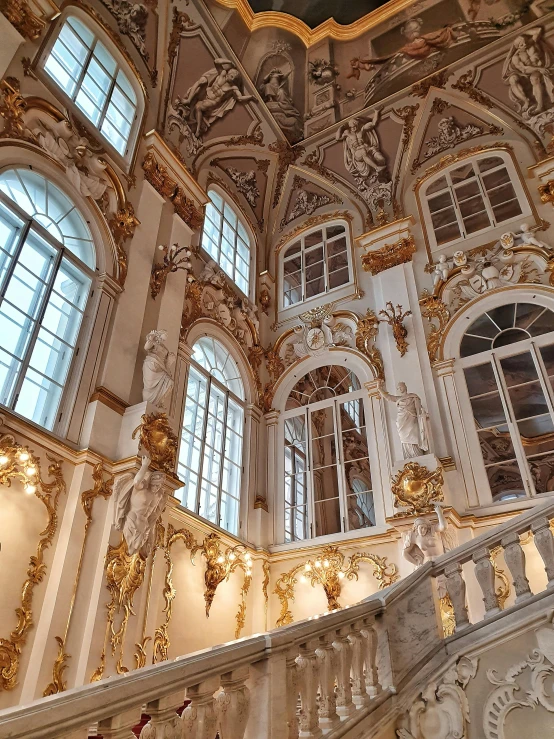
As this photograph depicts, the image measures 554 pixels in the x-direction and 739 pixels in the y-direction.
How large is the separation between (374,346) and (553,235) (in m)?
3.45

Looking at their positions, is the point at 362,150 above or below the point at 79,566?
above

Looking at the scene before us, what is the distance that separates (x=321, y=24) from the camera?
12109 millimetres

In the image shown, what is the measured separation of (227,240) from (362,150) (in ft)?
12.0

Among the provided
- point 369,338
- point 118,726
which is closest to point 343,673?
point 118,726

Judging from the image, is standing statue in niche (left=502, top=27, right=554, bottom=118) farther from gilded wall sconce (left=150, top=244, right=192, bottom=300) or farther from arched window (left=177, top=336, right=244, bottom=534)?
arched window (left=177, top=336, right=244, bottom=534)

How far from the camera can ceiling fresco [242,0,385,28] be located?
11.9 m

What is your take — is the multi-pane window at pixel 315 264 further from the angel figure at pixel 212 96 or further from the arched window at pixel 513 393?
the arched window at pixel 513 393

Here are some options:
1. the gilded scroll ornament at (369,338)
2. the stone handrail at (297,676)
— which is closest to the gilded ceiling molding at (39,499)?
the stone handrail at (297,676)

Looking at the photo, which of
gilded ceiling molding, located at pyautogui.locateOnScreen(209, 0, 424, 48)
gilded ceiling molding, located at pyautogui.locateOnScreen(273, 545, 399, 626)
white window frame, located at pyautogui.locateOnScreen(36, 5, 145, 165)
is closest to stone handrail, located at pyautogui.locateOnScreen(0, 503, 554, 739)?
gilded ceiling molding, located at pyautogui.locateOnScreen(273, 545, 399, 626)

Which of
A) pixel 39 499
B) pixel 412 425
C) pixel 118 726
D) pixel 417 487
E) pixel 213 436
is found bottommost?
pixel 118 726

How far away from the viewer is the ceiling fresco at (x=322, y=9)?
469 inches

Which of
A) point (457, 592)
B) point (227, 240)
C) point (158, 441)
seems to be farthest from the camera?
point (227, 240)

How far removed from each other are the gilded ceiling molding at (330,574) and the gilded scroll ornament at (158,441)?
2.83 m

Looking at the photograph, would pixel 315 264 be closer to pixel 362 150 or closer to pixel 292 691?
pixel 362 150
